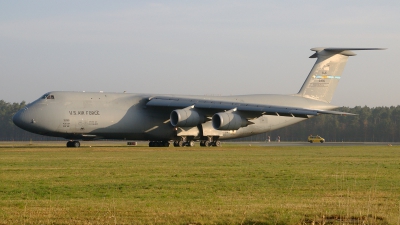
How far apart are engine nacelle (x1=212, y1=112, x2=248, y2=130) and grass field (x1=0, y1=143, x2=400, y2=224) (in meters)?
19.7

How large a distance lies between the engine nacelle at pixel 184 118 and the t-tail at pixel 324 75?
37.5 feet

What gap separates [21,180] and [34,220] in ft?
22.5

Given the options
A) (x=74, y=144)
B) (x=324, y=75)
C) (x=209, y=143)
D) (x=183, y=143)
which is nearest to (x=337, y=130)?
(x=324, y=75)

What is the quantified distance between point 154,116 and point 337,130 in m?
66.9

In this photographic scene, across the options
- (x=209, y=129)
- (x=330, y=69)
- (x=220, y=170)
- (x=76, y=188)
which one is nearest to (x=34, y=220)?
(x=76, y=188)

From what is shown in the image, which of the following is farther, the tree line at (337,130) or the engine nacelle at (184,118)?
the tree line at (337,130)

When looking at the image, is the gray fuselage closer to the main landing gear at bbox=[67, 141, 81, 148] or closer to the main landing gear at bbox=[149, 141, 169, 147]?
the main landing gear at bbox=[67, 141, 81, 148]

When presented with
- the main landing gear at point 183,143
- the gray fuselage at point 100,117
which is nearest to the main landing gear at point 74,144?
the gray fuselage at point 100,117

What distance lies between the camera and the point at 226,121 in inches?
1623

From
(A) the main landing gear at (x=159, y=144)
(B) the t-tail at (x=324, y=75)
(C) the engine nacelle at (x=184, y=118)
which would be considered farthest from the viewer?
(B) the t-tail at (x=324, y=75)

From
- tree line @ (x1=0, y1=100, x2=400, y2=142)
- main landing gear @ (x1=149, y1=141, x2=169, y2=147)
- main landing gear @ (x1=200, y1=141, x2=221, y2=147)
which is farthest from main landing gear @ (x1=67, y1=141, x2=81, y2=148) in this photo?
tree line @ (x1=0, y1=100, x2=400, y2=142)

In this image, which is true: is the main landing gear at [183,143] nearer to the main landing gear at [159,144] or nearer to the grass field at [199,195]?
the main landing gear at [159,144]

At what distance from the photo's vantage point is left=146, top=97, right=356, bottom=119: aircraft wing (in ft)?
135

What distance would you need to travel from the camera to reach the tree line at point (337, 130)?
10006 cm
